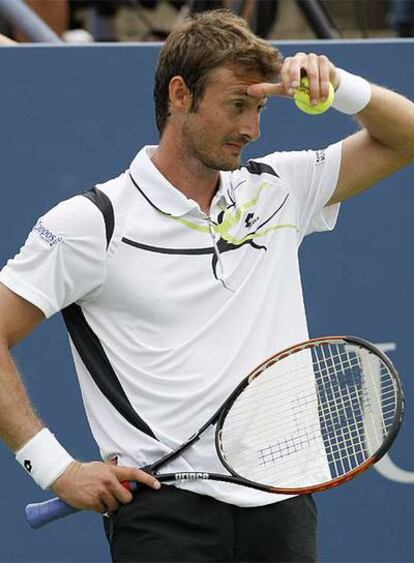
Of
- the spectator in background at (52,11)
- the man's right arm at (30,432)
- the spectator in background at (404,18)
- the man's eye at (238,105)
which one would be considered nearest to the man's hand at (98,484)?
the man's right arm at (30,432)

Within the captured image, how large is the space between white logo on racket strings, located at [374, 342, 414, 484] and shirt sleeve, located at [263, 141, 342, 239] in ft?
3.63

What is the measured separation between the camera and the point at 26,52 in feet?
15.9

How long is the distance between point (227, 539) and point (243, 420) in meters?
0.26

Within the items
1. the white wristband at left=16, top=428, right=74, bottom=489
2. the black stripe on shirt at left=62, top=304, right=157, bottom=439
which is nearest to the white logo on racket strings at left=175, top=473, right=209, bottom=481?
the black stripe on shirt at left=62, top=304, right=157, bottom=439

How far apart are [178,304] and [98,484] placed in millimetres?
434

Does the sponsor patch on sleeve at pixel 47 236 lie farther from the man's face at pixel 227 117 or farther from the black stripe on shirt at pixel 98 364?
the man's face at pixel 227 117

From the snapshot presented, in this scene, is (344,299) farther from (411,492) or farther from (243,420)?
(243,420)

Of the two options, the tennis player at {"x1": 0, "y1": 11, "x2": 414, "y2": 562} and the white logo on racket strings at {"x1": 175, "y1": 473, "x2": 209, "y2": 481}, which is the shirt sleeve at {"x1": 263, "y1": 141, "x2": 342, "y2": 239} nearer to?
the tennis player at {"x1": 0, "y1": 11, "x2": 414, "y2": 562}

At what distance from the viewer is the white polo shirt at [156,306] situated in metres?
3.55

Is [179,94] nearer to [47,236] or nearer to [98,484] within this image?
[47,236]

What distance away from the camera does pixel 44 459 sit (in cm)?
355

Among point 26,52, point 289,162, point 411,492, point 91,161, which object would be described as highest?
point 26,52

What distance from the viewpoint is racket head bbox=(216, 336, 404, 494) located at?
138 inches

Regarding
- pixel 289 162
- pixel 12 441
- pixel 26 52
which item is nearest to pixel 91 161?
pixel 26 52
